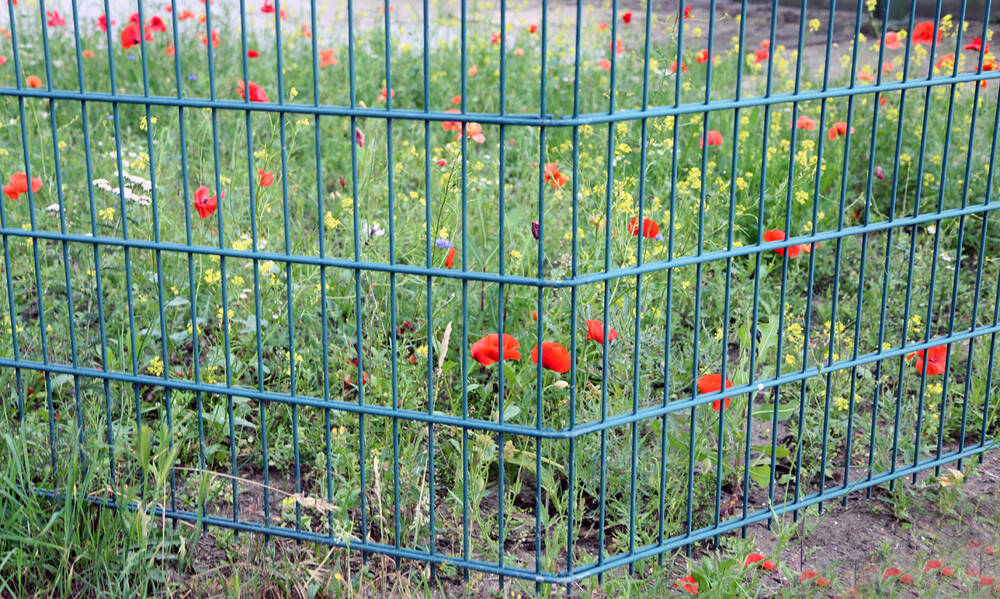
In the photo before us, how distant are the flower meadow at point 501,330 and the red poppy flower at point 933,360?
0.01 m

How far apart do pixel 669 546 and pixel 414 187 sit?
2.64m

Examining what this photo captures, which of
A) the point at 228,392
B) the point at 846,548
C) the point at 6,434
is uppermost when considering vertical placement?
the point at 228,392

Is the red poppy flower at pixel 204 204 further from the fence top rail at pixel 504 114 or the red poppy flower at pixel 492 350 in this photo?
the red poppy flower at pixel 492 350

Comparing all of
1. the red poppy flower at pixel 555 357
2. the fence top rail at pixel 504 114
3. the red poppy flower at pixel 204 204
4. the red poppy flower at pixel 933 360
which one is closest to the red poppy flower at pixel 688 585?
the red poppy flower at pixel 555 357

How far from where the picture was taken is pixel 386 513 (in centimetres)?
246

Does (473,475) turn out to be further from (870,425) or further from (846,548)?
(870,425)

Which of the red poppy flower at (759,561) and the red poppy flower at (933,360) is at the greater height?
the red poppy flower at (933,360)

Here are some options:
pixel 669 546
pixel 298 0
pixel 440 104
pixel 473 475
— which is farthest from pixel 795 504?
pixel 298 0

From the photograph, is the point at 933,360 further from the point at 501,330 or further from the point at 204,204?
the point at 204,204

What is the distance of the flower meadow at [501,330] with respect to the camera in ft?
6.73

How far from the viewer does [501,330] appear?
1.97m

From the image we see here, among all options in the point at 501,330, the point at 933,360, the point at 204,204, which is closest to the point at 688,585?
the point at 501,330

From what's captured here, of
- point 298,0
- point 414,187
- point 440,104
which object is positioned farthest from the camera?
point 298,0

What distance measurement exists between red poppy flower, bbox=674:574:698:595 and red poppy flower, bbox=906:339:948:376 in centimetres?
82
